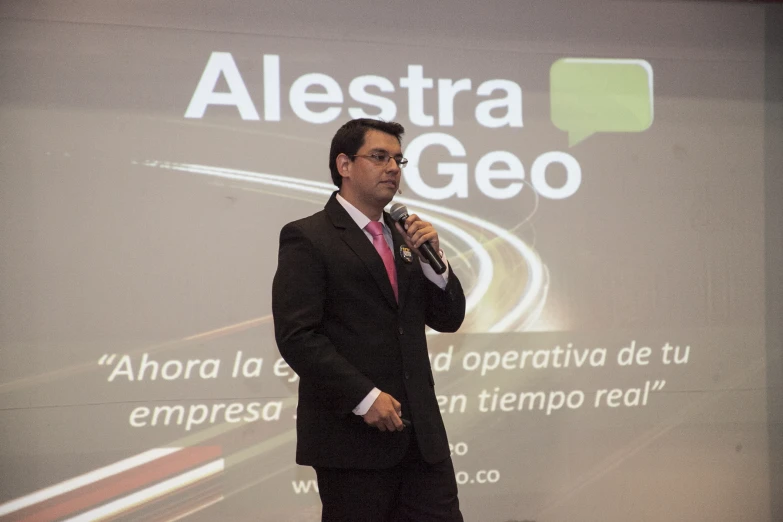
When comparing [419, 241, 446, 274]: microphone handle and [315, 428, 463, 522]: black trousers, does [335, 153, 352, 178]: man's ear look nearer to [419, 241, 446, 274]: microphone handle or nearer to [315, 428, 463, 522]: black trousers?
[419, 241, 446, 274]: microphone handle

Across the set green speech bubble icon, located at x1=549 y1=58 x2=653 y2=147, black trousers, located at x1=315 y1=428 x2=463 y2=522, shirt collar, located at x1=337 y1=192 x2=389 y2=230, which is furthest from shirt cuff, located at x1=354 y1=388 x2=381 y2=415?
green speech bubble icon, located at x1=549 y1=58 x2=653 y2=147

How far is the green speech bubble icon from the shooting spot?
379 cm

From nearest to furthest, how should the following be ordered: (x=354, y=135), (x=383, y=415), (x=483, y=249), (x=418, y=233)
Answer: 1. (x=383, y=415)
2. (x=418, y=233)
3. (x=354, y=135)
4. (x=483, y=249)

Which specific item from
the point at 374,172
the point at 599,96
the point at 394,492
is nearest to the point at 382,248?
the point at 374,172

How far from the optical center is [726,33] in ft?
13.0

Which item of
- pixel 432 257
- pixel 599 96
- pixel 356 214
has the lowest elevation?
pixel 432 257

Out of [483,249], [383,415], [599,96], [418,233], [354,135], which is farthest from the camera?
[599,96]

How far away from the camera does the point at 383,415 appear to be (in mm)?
1942

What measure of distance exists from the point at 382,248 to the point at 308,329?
13.7 inches

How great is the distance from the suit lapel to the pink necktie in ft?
0.16

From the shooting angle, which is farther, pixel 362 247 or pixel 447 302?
pixel 447 302

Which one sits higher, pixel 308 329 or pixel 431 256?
pixel 431 256

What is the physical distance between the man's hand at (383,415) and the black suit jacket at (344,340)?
6cm

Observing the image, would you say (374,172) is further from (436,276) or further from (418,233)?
(436,276)
